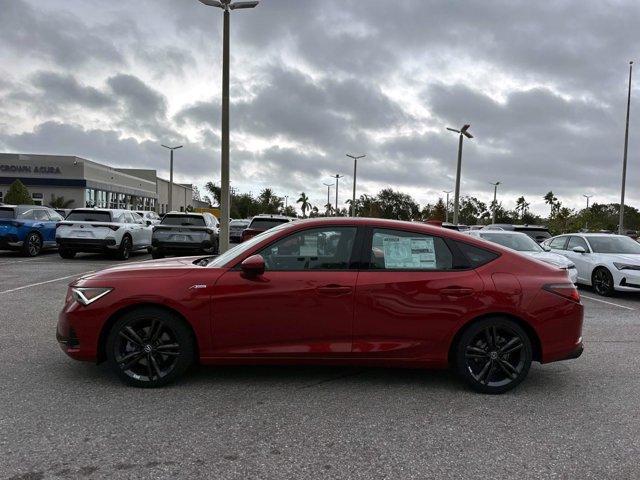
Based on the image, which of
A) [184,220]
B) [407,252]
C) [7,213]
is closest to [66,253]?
[7,213]

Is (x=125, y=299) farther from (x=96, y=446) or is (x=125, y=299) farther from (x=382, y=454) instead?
(x=382, y=454)

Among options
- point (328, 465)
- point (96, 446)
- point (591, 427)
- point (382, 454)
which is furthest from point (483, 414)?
point (96, 446)

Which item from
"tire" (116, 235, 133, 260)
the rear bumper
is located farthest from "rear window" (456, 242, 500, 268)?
"tire" (116, 235, 133, 260)

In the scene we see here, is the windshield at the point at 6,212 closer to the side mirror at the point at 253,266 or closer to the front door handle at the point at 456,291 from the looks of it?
the side mirror at the point at 253,266

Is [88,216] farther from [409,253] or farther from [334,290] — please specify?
[409,253]

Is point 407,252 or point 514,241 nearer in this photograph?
point 407,252

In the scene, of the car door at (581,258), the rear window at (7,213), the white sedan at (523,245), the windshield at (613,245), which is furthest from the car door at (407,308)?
the rear window at (7,213)

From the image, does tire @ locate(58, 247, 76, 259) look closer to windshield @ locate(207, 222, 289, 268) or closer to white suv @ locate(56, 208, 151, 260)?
white suv @ locate(56, 208, 151, 260)

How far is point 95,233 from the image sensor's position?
16109 mm

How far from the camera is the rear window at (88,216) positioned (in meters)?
16.5

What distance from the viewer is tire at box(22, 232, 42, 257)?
16.8 metres

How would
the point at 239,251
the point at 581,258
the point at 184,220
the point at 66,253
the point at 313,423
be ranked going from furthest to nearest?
the point at 66,253 → the point at 184,220 → the point at 581,258 → the point at 239,251 → the point at 313,423

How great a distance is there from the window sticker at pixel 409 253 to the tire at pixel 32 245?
15.4 metres

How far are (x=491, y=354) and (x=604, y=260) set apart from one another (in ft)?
28.0
